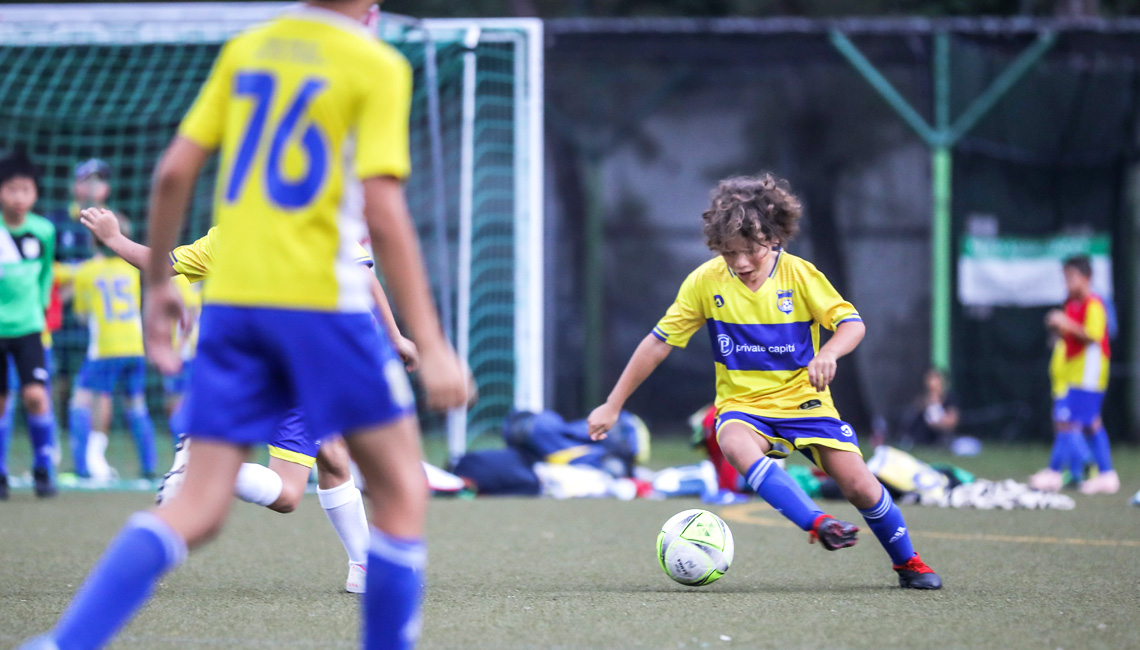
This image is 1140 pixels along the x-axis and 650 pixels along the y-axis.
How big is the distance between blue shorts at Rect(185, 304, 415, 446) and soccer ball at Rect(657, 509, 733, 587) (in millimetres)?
2091

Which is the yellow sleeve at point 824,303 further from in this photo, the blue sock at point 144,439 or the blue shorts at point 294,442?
the blue sock at point 144,439

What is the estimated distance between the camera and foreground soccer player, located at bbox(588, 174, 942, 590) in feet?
14.6

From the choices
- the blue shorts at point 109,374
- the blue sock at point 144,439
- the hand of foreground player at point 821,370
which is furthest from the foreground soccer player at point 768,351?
the blue shorts at point 109,374

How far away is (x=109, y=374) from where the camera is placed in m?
9.69

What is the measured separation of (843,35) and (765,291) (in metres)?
8.22

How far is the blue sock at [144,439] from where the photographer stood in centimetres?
927

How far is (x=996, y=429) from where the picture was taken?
12812mm

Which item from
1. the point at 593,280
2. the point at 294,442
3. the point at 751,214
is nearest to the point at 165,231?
the point at 294,442

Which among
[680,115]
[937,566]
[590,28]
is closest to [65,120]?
[590,28]

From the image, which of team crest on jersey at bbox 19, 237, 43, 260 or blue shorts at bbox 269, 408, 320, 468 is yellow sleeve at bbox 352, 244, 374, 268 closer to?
blue shorts at bbox 269, 408, 320, 468

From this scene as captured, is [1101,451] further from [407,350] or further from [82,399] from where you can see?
[82,399]

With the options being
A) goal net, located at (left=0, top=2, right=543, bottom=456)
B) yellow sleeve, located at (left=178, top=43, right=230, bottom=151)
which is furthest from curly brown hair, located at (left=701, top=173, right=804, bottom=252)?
goal net, located at (left=0, top=2, right=543, bottom=456)

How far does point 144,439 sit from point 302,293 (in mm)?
7350

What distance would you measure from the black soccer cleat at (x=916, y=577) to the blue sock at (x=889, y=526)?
1.1 inches
